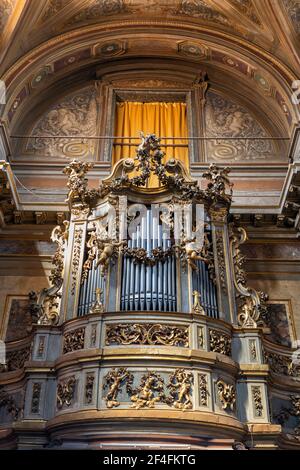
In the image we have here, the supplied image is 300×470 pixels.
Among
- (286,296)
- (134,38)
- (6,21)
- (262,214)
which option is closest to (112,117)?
(134,38)

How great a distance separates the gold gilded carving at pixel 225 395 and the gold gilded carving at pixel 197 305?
Result: 1.26 metres

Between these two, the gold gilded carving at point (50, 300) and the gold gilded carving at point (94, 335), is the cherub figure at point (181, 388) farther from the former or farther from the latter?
the gold gilded carving at point (50, 300)

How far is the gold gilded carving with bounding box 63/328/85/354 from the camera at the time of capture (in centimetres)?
1012

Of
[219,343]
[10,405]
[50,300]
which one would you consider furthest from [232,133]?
[10,405]

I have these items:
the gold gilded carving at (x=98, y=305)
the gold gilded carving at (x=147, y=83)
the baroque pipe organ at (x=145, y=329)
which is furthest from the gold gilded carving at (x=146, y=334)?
the gold gilded carving at (x=147, y=83)

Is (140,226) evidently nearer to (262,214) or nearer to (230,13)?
(262,214)

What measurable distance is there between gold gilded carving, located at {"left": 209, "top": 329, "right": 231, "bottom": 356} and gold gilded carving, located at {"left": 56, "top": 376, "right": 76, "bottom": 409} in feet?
8.31

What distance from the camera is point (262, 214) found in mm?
13500

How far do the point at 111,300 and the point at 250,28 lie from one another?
9.06 metres

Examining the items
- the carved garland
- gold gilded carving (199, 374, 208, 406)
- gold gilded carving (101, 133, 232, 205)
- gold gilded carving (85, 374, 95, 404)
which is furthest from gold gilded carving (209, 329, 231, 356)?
gold gilded carving (101, 133, 232, 205)

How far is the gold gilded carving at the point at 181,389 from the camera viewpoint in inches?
366

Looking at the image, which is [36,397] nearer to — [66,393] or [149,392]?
[66,393]

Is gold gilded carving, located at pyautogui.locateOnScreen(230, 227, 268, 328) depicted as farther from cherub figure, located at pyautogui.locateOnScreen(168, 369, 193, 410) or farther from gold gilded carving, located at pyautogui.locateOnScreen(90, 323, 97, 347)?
gold gilded carving, located at pyautogui.locateOnScreen(90, 323, 97, 347)

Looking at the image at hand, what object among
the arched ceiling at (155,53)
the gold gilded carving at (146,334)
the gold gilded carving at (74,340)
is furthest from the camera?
the arched ceiling at (155,53)
